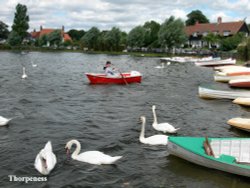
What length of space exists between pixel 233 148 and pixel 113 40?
395 ft

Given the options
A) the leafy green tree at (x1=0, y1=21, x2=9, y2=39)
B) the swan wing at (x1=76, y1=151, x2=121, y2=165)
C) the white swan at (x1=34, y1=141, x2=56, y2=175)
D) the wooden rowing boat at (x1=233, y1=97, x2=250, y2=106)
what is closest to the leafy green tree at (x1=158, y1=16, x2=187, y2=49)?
the wooden rowing boat at (x1=233, y1=97, x2=250, y2=106)

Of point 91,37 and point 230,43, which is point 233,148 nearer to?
point 230,43

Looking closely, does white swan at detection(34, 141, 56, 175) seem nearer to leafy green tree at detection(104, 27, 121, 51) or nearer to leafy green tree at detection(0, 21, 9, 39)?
leafy green tree at detection(104, 27, 121, 51)

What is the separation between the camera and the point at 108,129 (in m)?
17.5

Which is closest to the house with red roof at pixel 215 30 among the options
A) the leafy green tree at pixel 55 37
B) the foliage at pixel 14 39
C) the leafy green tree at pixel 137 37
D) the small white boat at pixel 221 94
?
the leafy green tree at pixel 137 37

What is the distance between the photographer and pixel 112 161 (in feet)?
40.9

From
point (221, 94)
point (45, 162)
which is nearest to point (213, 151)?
point (45, 162)

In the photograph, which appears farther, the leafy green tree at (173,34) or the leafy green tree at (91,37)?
the leafy green tree at (91,37)

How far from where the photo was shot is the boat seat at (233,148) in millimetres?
12477

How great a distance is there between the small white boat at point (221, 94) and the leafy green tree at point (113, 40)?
344 feet

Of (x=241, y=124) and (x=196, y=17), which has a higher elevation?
(x=196, y=17)

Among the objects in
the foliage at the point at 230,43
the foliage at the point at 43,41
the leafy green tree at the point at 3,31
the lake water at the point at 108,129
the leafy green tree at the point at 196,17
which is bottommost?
the lake water at the point at 108,129

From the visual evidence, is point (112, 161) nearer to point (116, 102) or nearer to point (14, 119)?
point (14, 119)

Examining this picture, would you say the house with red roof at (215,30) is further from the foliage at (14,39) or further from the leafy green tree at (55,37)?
the foliage at (14,39)
